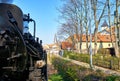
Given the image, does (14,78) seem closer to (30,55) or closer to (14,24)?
(30,55)

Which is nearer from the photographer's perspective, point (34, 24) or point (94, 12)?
point (34, 24)

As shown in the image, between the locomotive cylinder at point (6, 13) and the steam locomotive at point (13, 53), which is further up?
the locomotive cylinder at point (6, 13)

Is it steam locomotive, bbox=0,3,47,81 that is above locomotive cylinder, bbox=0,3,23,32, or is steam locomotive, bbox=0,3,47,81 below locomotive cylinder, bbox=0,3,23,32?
below

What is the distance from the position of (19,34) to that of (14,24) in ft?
1.29

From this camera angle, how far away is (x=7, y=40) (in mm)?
7355

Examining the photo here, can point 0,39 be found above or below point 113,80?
above

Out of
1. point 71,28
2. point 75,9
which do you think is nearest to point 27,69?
point 75,9

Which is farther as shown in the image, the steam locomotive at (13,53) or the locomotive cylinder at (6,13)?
the locomotive cylinder at (6,13)

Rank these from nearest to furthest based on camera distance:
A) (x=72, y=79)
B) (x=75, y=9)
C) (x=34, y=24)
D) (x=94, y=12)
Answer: (x=34, y=24)
(x=72, y=79)
(x=94, y=12)
(x=75, y=9)

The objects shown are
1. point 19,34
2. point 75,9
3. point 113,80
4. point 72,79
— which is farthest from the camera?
point 75,9

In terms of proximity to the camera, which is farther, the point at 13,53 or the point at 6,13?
the point at 6,13

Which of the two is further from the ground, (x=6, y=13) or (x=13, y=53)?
(x=6, y=13)

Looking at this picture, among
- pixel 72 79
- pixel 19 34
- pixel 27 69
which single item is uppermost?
pixel 19 34

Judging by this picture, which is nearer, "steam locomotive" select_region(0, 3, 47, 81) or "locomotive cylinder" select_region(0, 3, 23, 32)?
"steam locomotive" select_region(0, 3, 47, 81)
